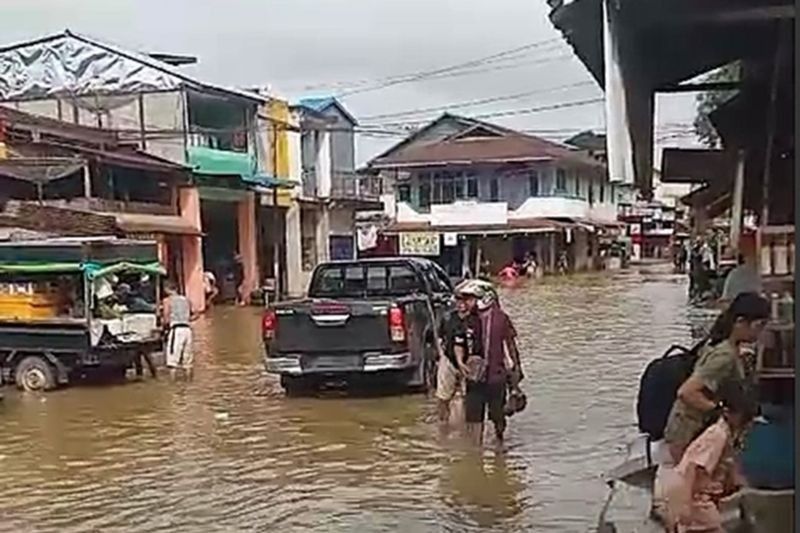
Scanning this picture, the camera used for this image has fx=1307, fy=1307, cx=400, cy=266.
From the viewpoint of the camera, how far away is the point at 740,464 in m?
6.79

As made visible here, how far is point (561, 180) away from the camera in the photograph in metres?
59.3

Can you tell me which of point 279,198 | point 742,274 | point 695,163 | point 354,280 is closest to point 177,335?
point 354,280

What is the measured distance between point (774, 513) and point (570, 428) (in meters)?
7.59

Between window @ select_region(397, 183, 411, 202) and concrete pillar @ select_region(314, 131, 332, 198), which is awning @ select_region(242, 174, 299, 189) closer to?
concrete pillar @ select_region(314, 131, 332, 198)

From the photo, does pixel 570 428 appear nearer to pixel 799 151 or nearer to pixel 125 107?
pixel 799 151

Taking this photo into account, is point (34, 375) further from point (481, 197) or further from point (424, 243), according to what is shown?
point (481, 197)

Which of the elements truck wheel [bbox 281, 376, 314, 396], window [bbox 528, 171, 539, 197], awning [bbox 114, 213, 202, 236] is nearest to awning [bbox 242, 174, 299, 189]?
awning [bbox 114, 213, 202, 236]

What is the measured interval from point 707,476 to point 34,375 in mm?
13658

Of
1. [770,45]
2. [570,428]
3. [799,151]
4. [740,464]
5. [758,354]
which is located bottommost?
[570,428]

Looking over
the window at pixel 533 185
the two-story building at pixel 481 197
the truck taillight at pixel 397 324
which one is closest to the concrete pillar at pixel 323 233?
the two-story building at pixel 481 197

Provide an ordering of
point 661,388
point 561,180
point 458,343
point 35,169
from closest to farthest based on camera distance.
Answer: point 661,388 → point 458,343 → point 35,169 → point 561,180

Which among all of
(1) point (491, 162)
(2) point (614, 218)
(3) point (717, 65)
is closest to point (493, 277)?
(1) point (491, 162)

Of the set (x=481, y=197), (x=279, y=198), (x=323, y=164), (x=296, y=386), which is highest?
(x=323, y=164)

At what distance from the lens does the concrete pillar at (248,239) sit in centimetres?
4009
